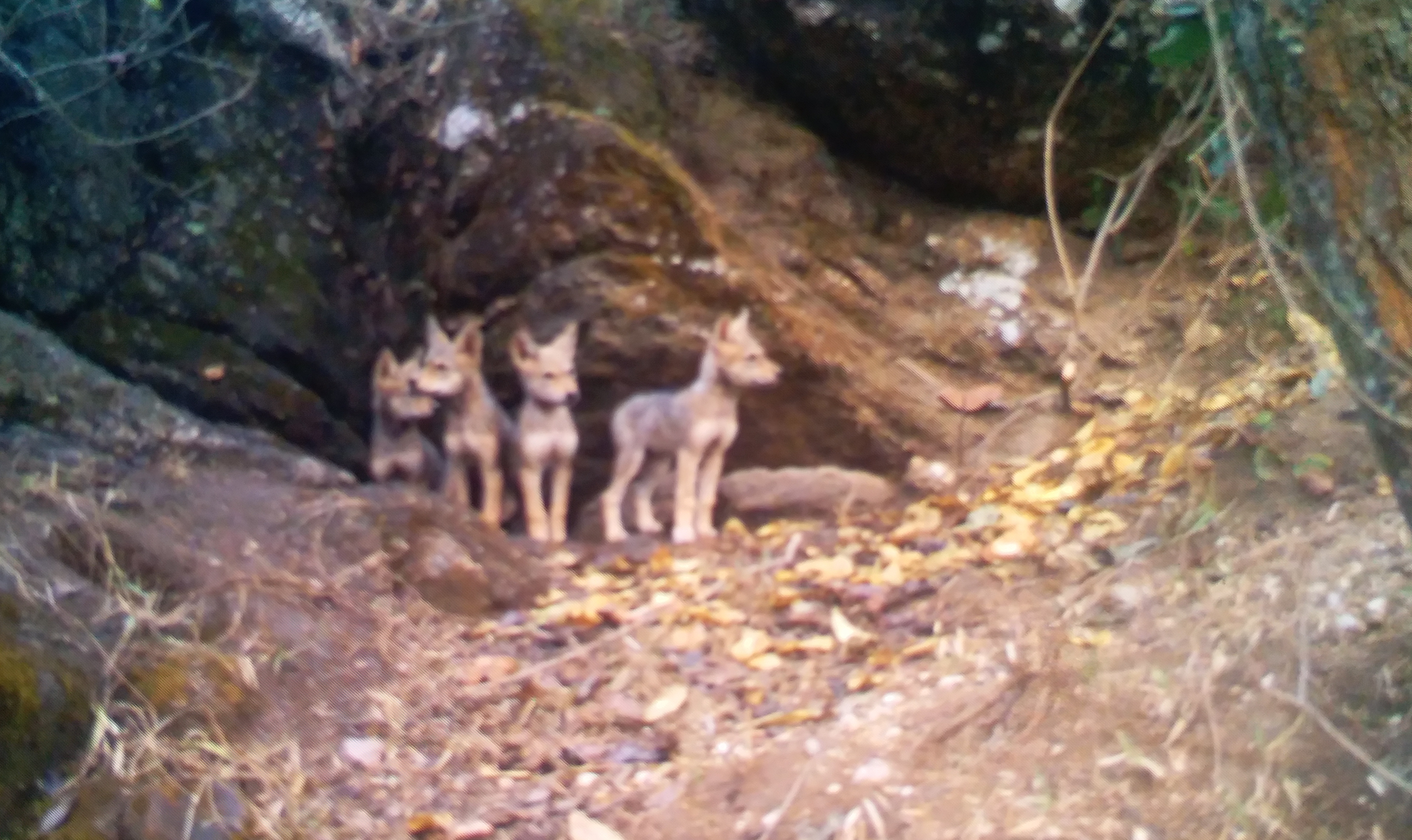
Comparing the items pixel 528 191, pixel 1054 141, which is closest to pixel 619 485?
pixel 528 191

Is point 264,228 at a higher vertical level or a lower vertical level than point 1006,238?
lower

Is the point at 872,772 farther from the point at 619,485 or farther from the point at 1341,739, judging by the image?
the point at 619,485

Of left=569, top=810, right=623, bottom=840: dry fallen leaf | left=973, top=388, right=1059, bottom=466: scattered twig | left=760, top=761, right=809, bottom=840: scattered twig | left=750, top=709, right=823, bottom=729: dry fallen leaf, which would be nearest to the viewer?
left=760, top=761, right=809, bottom=840: scattered twig

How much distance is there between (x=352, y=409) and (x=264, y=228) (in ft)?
3.40

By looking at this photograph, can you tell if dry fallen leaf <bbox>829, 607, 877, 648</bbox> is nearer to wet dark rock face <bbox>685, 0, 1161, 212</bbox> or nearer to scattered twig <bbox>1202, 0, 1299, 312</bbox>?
scattered twig <bbox>1202, 0, 1299, 312</bbox>

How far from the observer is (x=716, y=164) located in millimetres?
6387

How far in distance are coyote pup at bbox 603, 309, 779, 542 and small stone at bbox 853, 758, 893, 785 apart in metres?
2.48

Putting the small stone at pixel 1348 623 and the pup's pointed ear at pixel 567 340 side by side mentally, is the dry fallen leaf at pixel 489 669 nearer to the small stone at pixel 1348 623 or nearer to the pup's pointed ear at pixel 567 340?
the pup's pointed ear at pixel 567 340

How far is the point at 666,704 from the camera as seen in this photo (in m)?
4.21

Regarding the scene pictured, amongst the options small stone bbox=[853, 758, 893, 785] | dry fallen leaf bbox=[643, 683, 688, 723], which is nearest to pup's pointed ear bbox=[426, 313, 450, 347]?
dry fallen leaf bbox=[643, 683, 688, 723]

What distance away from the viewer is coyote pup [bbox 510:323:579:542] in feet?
19.5

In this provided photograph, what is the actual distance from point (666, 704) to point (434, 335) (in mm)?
2665

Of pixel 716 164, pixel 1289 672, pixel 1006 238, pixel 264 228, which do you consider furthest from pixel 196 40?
pixel 1289 672

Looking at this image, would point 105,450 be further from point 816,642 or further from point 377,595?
point 816,642
